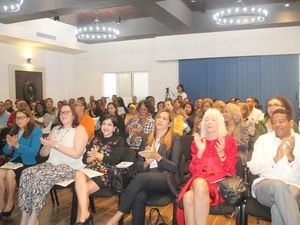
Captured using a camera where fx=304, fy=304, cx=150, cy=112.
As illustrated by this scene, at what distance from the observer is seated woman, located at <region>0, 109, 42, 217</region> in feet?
10.8

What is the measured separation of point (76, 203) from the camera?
2918mm

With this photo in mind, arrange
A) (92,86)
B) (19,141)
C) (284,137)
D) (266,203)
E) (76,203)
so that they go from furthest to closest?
(92,86)
(19,141)
(76,203)
(284,137)
(266,203)

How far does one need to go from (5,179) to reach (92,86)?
843 cm

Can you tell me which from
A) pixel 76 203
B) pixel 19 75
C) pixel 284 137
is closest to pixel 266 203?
pixel 284 137

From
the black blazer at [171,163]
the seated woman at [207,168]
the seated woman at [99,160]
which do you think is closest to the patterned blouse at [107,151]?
the seated woman at [99,160]

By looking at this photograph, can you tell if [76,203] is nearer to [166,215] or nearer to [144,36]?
[166,215]

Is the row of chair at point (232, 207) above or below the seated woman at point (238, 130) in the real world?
below

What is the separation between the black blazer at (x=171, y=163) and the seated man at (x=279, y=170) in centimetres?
68

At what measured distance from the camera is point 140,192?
2.70 meters

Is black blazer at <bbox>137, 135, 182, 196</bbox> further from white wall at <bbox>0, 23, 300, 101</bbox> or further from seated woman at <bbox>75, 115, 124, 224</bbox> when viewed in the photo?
white wall at <bbox>0, 23, 300, 101</bbox>

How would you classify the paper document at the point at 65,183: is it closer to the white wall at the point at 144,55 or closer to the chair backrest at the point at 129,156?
the chair backrest at the point at 129,156

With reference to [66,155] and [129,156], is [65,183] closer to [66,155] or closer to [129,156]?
[66,155]

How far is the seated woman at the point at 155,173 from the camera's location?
2.69 metres

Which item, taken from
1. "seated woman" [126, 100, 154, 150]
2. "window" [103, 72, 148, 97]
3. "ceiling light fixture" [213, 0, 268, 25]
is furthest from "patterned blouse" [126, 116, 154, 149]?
"window" [103, 72, 148, 97]
